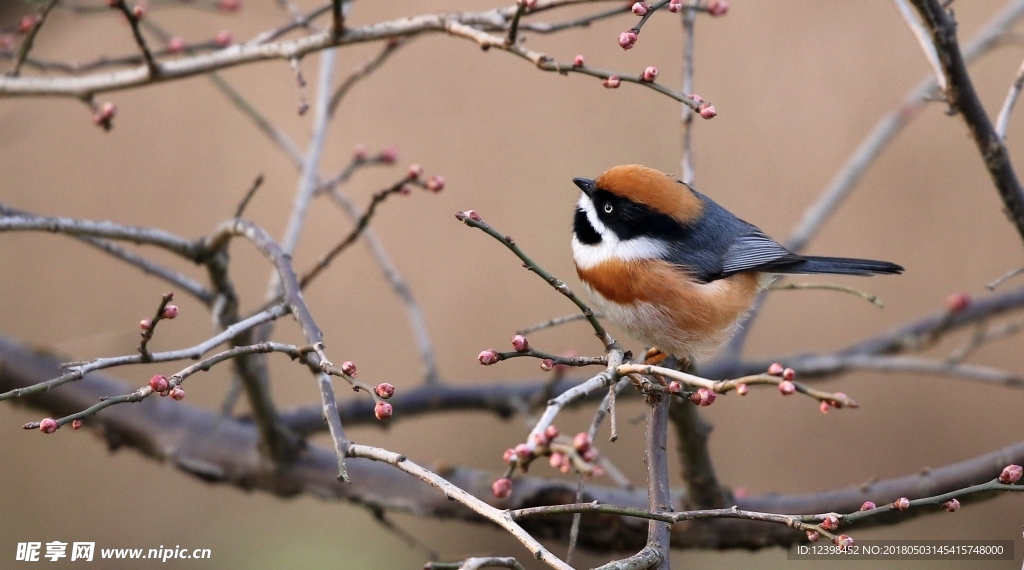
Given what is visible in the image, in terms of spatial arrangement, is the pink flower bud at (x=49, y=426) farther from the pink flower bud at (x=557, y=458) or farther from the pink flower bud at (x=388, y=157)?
the pink flower bud at (x=388, y=157)

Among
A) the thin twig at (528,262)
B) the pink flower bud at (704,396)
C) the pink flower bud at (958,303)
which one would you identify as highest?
the pink flower bud at (958,303)

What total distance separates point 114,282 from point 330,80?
302 cm

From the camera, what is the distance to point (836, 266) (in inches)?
139

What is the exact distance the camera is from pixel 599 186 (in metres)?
3.24

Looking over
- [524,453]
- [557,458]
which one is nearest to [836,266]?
[557,458]

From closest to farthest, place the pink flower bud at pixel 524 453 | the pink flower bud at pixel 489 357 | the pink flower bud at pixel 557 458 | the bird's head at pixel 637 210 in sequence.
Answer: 1. the pink flower bud at pixel 524 453
2. the pink flower bud at pixel 557 458
3. the pink flower bud at pixel 489 357
4. the bird's head at pixel 637 210

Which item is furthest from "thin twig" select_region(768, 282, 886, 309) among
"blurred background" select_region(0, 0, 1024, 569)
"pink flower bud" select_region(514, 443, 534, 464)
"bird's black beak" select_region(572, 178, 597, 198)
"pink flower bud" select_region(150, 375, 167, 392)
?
"blurred background" select_region(0, 0, 1024, 569)

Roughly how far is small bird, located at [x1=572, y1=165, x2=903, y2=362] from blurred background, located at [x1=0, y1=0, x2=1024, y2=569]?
2147 millimetres

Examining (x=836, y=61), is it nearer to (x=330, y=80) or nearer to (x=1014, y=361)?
(x=1014, y=361)

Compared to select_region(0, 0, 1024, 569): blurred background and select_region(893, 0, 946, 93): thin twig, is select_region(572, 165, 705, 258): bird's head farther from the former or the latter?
select_region(0, 0, 1024, 569): blurred background

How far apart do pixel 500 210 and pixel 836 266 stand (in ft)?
8.60

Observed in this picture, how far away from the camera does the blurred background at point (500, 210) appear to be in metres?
5.48

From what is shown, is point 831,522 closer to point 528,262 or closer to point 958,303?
point 528,262

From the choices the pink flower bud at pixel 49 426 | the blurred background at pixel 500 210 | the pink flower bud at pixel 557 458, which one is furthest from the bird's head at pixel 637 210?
the blurred background at pixel 500 210
